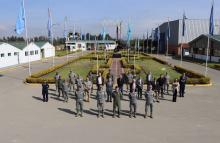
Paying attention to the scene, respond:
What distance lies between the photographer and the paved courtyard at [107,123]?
1168 centimetres

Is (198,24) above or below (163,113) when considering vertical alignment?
above

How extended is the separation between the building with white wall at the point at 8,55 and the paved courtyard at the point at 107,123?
27.0m

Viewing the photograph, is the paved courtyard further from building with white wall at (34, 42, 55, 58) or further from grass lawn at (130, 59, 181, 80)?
building with white wall at (34, 42, 55, 58)

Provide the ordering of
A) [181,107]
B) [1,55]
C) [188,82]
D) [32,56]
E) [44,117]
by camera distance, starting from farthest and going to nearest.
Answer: [32,56], [1,55], [188,82], [181,107], [44,117]

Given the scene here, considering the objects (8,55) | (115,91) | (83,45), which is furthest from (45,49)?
(115,91)

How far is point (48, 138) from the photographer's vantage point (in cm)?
1167

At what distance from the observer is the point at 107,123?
13664mm

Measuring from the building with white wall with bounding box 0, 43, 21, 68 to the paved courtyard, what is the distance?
1063 inches

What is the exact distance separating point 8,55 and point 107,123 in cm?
3762

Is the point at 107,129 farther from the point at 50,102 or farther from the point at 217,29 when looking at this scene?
the point at 217,29

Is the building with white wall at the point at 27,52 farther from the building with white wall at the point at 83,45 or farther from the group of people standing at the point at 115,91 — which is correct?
the building with white wall at the point at 83,45

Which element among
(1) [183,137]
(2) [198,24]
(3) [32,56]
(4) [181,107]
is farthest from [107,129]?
(2) [198,24]

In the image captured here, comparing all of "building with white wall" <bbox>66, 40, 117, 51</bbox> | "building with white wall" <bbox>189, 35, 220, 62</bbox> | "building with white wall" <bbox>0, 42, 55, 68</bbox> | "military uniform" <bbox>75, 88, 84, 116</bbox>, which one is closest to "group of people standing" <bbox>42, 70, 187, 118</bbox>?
"military uniform" <bbox>75, 88, 84, 116</bbox>

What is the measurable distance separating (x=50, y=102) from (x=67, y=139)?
7.27 m
